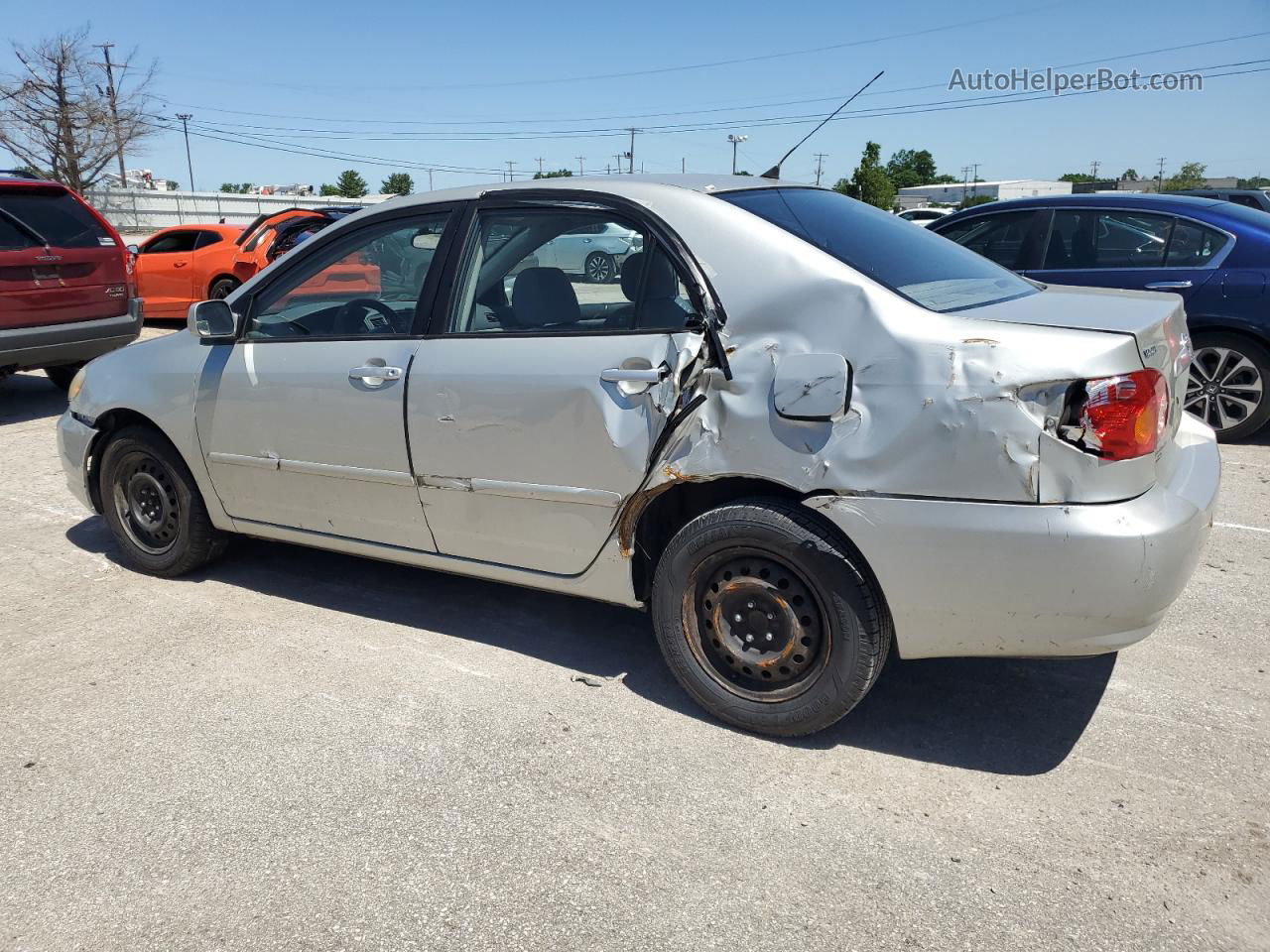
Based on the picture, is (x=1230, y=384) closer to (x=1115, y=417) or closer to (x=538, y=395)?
(x=1115, y=417)

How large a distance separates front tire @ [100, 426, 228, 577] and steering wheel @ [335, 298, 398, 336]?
1.11m

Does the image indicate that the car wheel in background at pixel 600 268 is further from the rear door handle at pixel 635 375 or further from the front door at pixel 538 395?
the rear door handle at pixel 635 375

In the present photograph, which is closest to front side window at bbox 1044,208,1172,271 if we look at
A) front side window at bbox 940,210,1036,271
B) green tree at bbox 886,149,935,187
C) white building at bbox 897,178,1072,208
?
front side window at bbox 940,210,1036,271

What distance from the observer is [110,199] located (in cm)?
4222

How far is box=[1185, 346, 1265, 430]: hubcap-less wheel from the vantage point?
700 centimetres

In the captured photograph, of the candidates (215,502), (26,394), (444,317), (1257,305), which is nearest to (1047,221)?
(1257,305)

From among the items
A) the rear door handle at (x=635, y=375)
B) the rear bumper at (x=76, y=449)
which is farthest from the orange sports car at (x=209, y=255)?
the rear door handle at (x=635, y=375)

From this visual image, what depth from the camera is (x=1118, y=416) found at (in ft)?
8.96

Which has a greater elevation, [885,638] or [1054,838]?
[885,638]

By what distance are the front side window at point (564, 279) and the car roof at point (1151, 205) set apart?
517cm

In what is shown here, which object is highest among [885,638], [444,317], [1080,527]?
[444,317]

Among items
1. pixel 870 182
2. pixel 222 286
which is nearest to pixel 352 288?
pixel 222 286

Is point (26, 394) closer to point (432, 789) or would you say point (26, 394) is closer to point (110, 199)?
point (432, 789)

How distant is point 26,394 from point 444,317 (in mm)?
8038
